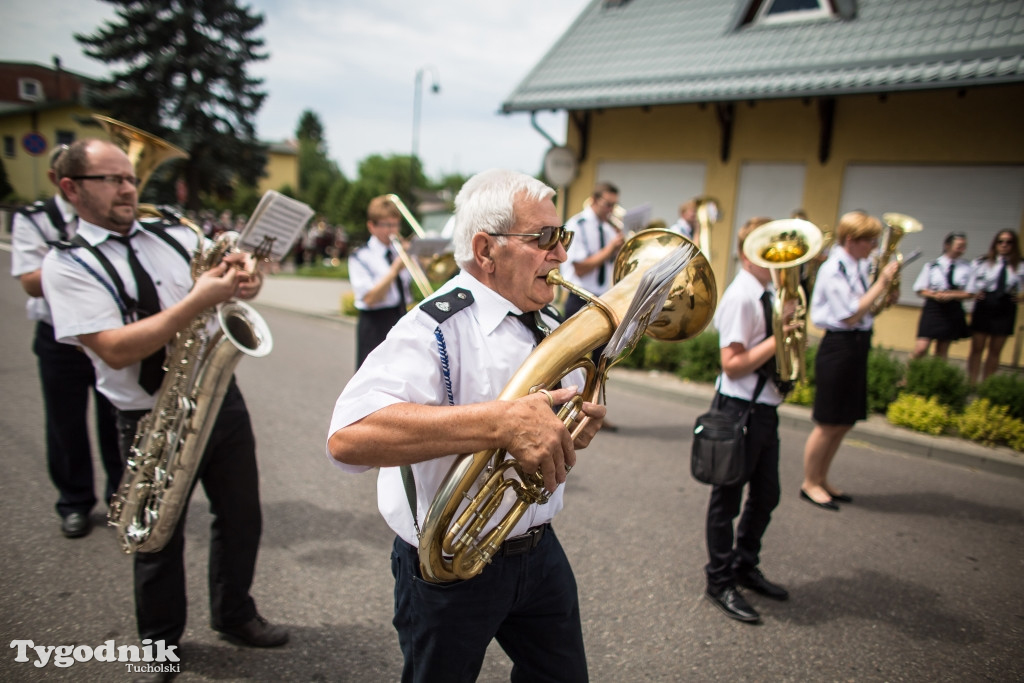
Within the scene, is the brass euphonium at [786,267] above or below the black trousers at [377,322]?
above

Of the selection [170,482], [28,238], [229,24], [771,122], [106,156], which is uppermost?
[229,24]

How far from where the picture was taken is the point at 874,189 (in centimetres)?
1023

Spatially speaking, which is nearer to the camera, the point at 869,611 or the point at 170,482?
the point at 170,482

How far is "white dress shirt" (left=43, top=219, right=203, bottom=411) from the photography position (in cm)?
229

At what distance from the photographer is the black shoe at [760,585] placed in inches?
128

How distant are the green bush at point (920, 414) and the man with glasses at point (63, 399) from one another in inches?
258

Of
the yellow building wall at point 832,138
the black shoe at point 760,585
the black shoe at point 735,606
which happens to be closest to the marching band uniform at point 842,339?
the black shoe at point 760,585

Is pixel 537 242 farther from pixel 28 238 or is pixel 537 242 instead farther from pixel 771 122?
pixel 771 122

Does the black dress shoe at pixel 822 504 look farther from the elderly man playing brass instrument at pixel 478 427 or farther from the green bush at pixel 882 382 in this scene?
the elderly man playing brass instrument at pixel 478 427

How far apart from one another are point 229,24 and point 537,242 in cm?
2620

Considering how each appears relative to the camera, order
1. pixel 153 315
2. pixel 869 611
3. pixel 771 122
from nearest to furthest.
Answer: pixel 153 315 → pixel 869 611 → pixel 771 122

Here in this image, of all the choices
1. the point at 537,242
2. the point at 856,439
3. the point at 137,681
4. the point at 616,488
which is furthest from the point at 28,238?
the point at 856,439

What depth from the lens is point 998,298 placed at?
7609 millimetres

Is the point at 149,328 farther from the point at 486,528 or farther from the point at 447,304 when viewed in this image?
the point at 486,528
